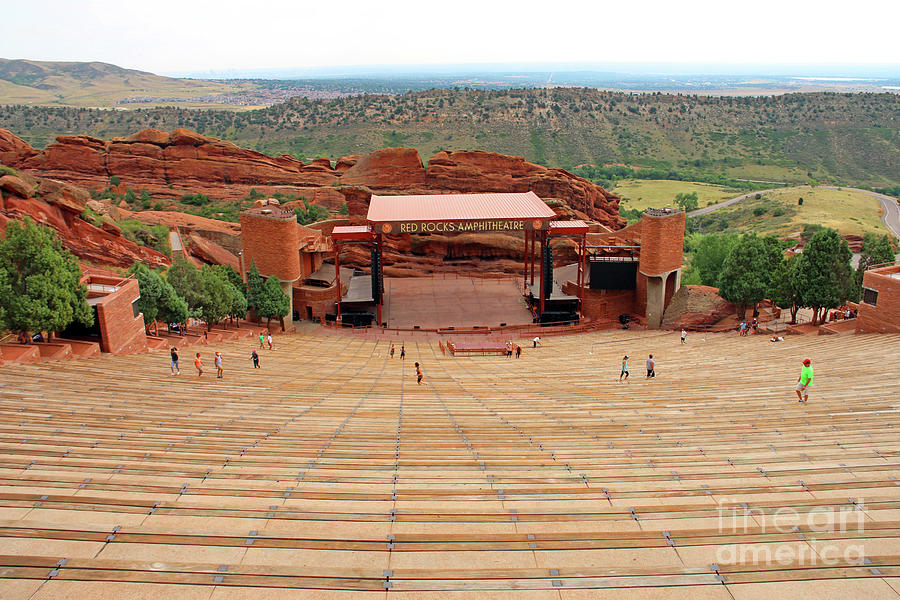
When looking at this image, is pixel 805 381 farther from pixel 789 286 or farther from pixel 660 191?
pixel 660 191

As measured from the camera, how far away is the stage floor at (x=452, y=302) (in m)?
39.9

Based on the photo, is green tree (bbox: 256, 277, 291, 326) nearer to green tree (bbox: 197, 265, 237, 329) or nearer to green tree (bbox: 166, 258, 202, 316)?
green tree (bbox: 197, 265, 237, 329)

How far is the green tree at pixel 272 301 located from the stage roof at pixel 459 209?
260 inches

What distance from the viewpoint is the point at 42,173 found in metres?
60.7

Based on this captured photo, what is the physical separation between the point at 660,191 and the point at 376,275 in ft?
245

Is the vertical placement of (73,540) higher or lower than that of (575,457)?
higher

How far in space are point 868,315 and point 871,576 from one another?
26075 mm

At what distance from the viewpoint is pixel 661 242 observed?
38375mm

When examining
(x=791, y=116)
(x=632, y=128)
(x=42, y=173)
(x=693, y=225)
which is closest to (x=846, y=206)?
(x=693, y=225)

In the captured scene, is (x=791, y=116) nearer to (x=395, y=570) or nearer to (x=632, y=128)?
(x=632, y=128)

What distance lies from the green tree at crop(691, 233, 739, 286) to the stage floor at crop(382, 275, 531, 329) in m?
14.2

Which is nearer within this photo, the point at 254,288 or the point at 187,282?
the point at 187,282

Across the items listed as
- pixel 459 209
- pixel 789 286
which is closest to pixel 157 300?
pixel 459 209

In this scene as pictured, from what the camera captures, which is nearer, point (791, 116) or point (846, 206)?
point (846, 206)
